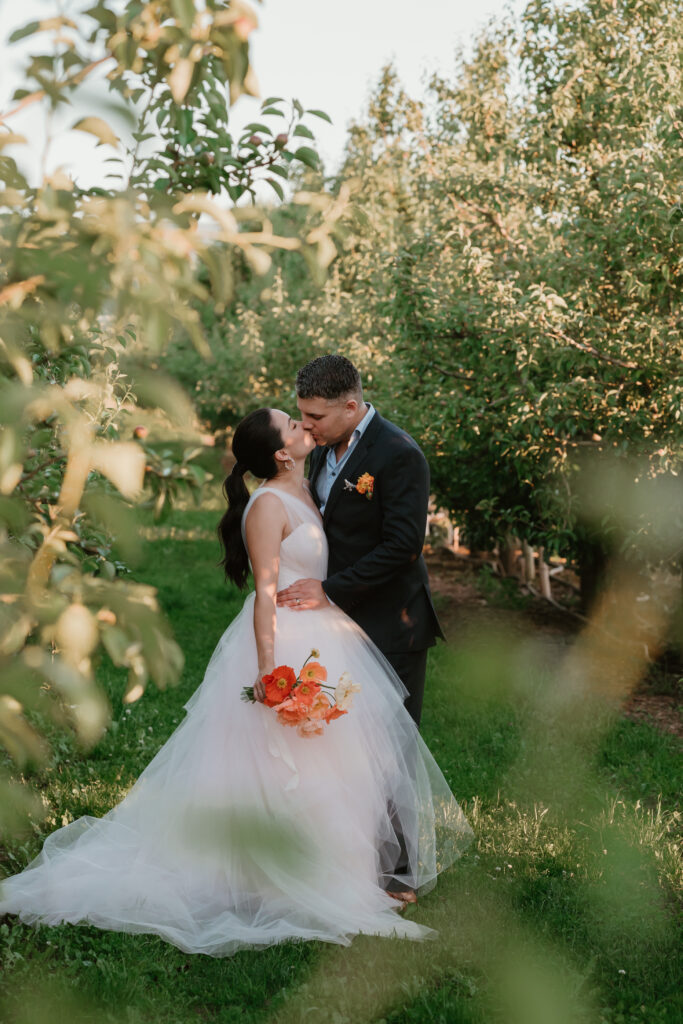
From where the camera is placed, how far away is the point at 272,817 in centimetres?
383

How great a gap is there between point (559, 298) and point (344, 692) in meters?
3.45

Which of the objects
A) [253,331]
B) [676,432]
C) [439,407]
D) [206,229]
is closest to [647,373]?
[676,432]

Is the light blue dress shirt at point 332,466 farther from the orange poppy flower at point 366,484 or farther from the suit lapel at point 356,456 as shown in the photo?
the orange poppy flower at point 366,484

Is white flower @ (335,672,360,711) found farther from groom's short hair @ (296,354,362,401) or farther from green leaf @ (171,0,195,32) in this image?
green leaf @ (171,0,195,32)

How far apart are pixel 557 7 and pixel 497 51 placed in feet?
10.2

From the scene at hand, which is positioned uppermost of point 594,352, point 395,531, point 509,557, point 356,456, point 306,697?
point 594,352

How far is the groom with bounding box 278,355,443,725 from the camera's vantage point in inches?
162

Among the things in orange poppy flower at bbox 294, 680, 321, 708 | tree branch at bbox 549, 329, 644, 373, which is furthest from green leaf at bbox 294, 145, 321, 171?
tree branch at bbox 549, 329, 644, 373

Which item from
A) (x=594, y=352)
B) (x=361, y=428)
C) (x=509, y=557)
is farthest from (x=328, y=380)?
(x=509, y=557)

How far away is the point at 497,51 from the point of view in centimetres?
1116

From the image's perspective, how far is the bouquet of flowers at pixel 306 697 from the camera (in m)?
3.78

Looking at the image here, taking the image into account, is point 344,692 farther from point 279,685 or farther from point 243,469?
point 243,469

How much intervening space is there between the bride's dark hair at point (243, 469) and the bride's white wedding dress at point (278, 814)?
17 centimetres

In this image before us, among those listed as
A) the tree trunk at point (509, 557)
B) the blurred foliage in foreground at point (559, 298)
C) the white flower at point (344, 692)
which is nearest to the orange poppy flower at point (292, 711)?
the white flower at point (344, 692)
